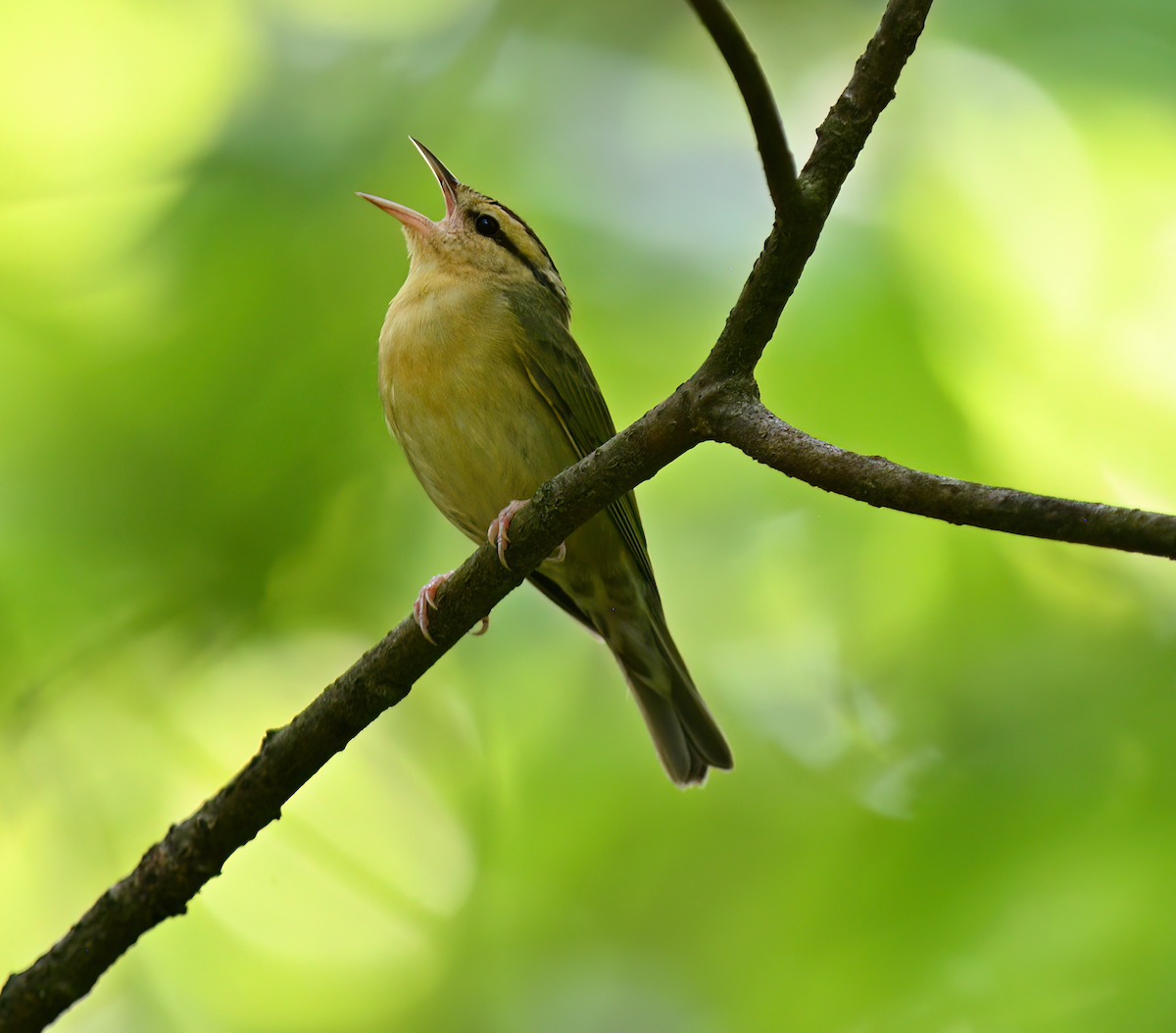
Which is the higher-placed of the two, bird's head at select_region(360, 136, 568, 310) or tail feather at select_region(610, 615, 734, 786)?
bird's head at select_region(360, 136, 568, 310)

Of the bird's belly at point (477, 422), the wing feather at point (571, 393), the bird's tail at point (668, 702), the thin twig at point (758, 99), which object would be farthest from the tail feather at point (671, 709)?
the thin twig at point (758, 99)

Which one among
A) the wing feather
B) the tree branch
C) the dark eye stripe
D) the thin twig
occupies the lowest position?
the tree branch

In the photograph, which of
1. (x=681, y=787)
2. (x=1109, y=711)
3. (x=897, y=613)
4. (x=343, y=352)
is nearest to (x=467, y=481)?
(x=343, y=352)

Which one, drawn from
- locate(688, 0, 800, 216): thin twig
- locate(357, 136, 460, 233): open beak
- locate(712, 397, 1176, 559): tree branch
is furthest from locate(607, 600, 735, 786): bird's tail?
locate(688, 0, 800, 216): thin twig

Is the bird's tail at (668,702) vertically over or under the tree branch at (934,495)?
over

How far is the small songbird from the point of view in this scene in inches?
178

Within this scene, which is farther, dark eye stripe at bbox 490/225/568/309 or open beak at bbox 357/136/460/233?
dark eye stripe at bbox 490/225/568/309

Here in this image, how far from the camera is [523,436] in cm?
452

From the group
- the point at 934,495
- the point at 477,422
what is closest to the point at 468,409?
the point at 477,422

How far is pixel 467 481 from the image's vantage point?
4.57 m

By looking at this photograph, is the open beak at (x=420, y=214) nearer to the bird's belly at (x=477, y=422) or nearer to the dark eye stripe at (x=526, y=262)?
the dark eye stripe at (x=526, y=262)

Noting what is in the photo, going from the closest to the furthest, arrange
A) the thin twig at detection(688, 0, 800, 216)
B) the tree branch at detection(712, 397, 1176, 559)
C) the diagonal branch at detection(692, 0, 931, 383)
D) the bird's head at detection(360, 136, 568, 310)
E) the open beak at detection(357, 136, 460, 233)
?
the tree branch at detection(712, 397, 1176, 559) → the thin twig at detection(688, 0, 800, 216) → the diagonal branch at detection(692, 0, 931, 383) → the open beak at detection(357, 136, 460, 233) → the bird's head at detection(360, 136, 568, 310)

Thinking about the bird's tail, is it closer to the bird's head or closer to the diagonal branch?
the bird's head

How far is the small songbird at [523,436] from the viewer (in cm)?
453
